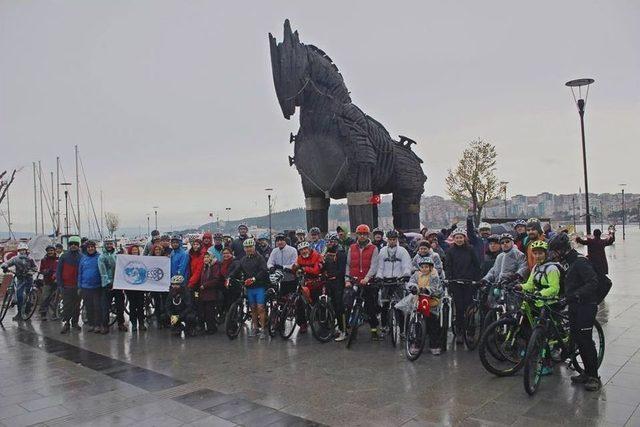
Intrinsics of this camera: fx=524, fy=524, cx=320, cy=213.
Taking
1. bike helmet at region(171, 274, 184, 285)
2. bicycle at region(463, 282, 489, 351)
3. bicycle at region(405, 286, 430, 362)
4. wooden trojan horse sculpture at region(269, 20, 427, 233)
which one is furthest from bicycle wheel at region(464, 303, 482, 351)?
wooden trojan horse sculpture at region(269, 20, 427, 233)

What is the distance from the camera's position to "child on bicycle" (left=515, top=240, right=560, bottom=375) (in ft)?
20.0

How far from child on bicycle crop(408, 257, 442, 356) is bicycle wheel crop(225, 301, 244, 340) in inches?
129

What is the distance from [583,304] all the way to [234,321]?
A: 577 centimetres

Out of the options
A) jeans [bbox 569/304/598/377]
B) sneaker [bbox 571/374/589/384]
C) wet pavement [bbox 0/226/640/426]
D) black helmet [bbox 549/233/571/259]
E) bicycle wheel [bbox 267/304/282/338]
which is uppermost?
black helmet [bbox 549/233/571/259]

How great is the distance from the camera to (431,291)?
24.8 ft

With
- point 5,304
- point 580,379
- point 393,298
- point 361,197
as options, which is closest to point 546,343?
point 580,379

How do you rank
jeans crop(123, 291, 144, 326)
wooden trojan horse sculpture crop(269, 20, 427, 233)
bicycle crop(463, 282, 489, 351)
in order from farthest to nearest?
wooden trojan horse sculpture crop(269, 20, 427, 233) < jeans crop(123, 291, 144, 326) < bicycle crop(463, 282, 489, 351)

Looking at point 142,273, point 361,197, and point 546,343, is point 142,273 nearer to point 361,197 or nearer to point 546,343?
point 361,197

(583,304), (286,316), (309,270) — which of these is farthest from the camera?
(286,316)

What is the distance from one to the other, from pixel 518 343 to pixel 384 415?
8.01 ft

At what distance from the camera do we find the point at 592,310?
571 centimetres

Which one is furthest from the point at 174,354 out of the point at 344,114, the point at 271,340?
the point at 344,114

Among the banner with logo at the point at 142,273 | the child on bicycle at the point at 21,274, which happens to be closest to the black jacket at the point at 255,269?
the banner with logo at the point at 142,273

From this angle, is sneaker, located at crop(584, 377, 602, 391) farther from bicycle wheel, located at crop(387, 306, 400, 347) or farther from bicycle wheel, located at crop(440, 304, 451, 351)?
bicycle wheel, located at crop(387, 306, 400, 347)
